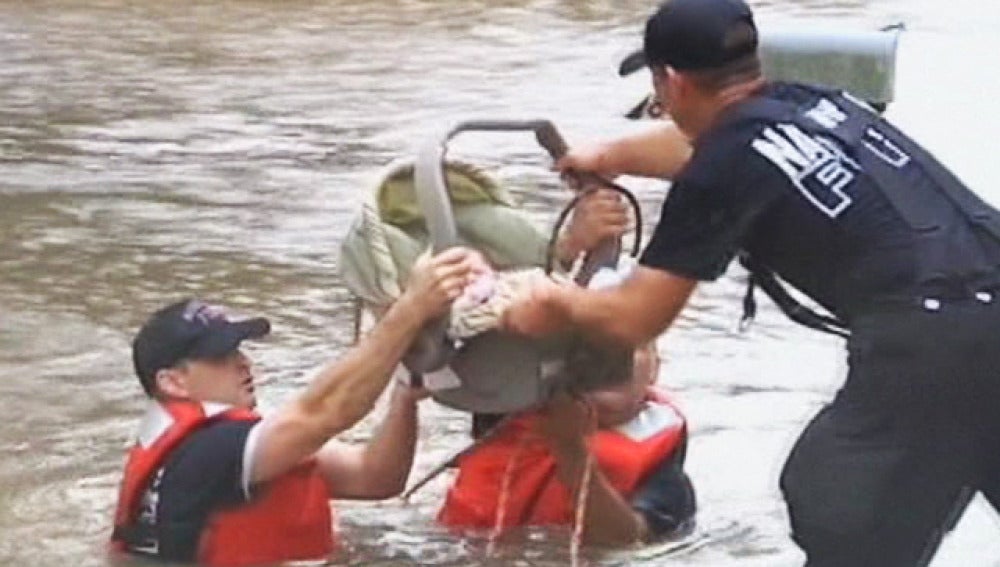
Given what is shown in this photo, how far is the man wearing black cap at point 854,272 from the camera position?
16.4ft

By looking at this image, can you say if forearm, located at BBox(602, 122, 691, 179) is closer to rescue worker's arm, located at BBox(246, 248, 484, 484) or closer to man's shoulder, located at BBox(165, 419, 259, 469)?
rescue worker's arm, located at BBox(246, 248, 484, 484)

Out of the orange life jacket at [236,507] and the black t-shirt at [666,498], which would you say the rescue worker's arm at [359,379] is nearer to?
the orange life jacket at [236,507]

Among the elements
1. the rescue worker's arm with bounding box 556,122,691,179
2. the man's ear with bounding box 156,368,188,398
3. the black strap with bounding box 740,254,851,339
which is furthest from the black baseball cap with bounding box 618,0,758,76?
the man's ear with bounding box 156,368,188,398

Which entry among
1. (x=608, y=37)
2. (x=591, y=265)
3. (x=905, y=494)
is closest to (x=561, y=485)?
(x=591, y=265)

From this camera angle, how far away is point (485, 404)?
231 inches

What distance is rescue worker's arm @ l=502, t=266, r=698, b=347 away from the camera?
16.8ft

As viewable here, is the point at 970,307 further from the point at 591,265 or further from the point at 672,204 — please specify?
the point at 591,265

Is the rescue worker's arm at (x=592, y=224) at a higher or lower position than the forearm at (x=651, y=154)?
lower

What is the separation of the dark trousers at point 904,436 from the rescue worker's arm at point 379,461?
144 centimetres

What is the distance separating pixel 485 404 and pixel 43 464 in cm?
253

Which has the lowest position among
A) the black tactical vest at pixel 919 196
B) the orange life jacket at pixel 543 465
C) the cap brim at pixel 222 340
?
the orange life jacket at pixel 543 465

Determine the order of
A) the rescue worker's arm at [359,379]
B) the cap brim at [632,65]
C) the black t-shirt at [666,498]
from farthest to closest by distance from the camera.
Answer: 1. the black t-shirt at [666,498]
2. the cap brim at [632,65]
3. the rescue worker's arm at [359,379]

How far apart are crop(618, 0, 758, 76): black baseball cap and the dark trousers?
58cm

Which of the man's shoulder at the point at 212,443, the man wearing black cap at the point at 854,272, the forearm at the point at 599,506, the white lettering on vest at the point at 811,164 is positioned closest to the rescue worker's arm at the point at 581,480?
the forearm at the point at 599,506
